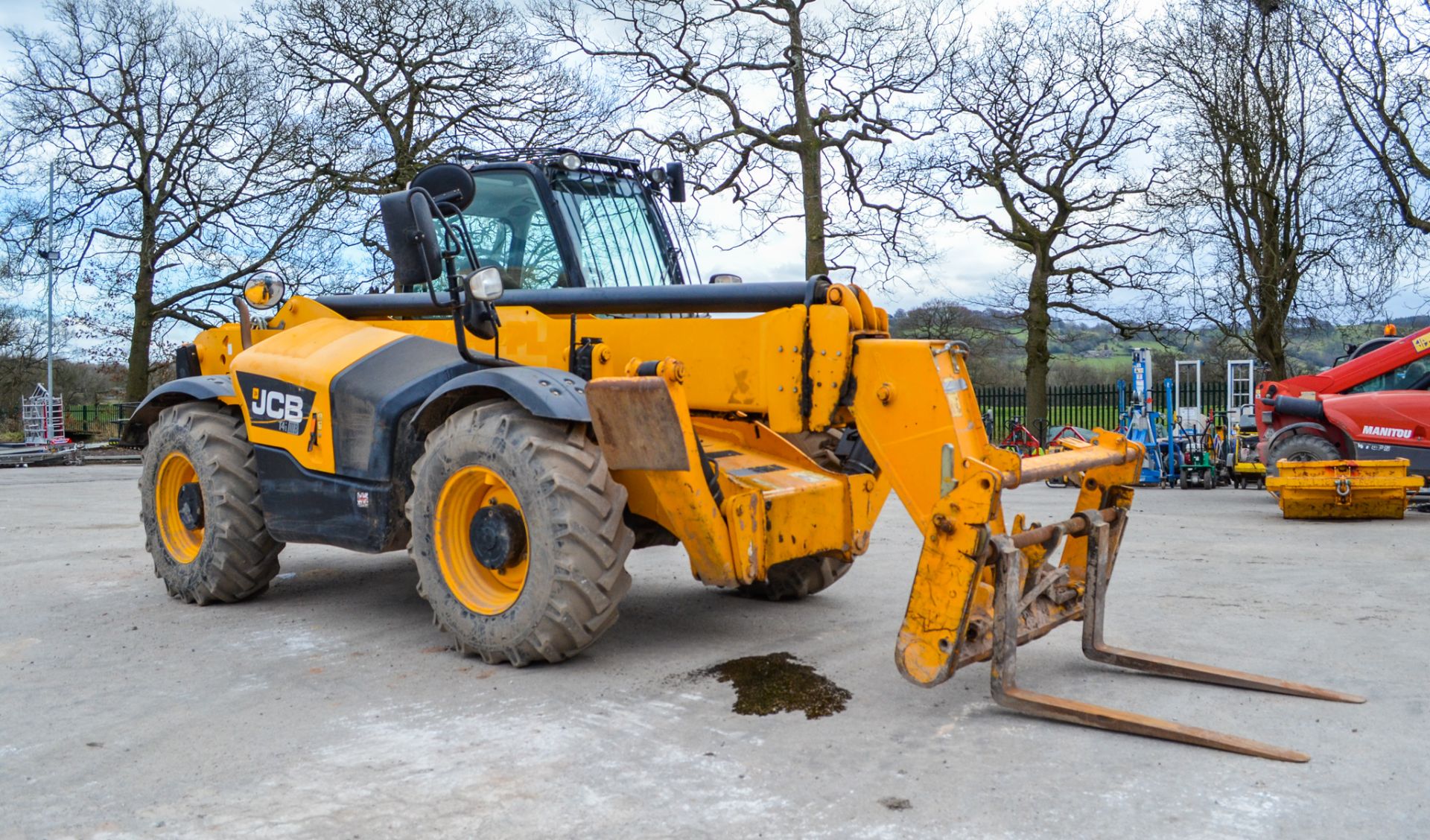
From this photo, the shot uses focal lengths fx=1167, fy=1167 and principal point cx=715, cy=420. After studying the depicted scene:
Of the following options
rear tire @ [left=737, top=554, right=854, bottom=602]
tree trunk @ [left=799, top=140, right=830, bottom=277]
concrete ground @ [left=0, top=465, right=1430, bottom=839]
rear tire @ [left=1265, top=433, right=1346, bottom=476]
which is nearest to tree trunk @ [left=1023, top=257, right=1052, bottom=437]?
tree trunk @ [left=799, top=140, right=830, bottom=277]

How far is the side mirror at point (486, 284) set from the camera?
5398 mm

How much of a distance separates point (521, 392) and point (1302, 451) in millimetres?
11485

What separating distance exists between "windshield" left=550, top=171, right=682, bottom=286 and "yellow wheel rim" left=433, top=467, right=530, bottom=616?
1.33m

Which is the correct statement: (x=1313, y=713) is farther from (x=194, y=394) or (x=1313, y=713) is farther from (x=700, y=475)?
A: (x=194, y=394)

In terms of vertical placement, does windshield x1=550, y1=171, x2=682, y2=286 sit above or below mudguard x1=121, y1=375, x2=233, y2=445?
above

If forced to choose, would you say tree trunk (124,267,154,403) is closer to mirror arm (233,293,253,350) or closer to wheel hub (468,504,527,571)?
mirror arm (233,293,253,350)

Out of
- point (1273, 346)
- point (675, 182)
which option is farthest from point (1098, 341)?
point (675, 182)

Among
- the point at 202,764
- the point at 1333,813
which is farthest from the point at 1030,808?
the point at 202,764

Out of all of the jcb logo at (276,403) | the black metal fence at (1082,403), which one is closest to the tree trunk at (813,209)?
the black metal fence at (1082,403)

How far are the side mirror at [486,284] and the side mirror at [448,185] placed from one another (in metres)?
0.62

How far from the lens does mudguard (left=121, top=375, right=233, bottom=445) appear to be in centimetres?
700

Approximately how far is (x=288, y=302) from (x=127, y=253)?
A: 65.7 ft

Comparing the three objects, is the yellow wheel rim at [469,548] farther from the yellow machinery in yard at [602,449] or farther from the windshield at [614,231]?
the windshield at [614,231]

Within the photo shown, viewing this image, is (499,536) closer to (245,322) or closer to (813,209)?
(245,322)
